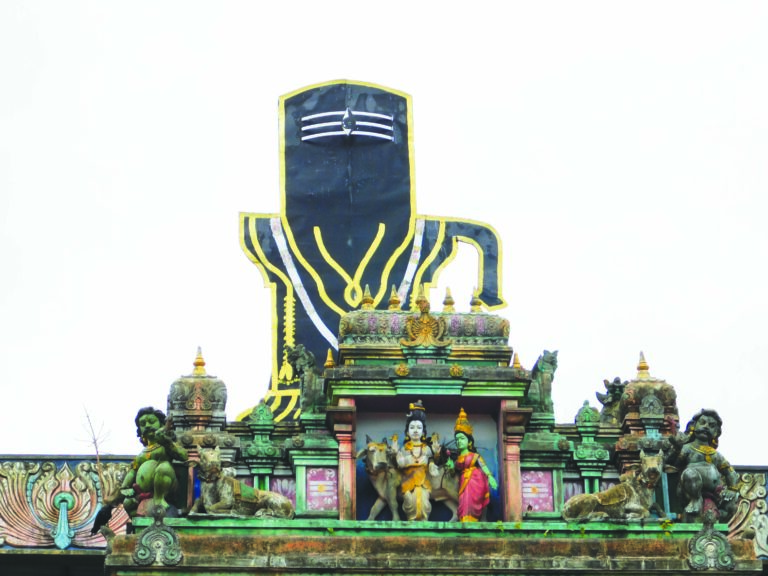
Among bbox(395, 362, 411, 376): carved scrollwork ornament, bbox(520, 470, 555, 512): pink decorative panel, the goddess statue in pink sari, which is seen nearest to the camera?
the goddess statue in pink sari

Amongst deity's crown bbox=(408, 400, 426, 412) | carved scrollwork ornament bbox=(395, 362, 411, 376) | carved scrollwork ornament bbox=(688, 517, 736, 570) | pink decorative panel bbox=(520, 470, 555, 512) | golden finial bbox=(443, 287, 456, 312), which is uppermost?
golden finial bbox=(443, 287, 456, 312)

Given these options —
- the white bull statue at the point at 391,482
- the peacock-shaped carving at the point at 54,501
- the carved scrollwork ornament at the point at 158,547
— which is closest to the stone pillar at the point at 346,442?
the white bull statue at the point at 391,482

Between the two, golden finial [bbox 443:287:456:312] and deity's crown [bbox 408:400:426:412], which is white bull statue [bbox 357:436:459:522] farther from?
golden finial [bbox 443:287:456:312]

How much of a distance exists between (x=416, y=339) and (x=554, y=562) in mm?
6139

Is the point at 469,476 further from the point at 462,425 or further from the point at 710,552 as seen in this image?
the point at 710,552

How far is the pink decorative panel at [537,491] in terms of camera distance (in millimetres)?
54031

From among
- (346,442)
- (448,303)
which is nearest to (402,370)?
(346,442)

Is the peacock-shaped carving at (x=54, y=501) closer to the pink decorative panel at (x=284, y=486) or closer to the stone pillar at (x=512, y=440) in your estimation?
the pink decorative panel at (x=284, y=486)

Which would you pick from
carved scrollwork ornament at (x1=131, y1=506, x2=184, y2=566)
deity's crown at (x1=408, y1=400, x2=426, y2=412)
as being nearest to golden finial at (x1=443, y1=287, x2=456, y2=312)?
deity's crown at (x1=408, y1=400, x2=426, y2=412)

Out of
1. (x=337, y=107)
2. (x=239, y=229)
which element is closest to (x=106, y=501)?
(x=239, y=229)

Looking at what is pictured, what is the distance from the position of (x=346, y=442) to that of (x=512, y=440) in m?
3.33

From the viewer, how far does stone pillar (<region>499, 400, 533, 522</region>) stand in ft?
176

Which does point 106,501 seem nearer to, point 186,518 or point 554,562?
point 186,518

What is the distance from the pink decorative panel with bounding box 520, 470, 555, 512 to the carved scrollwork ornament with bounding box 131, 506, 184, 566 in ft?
25.1
